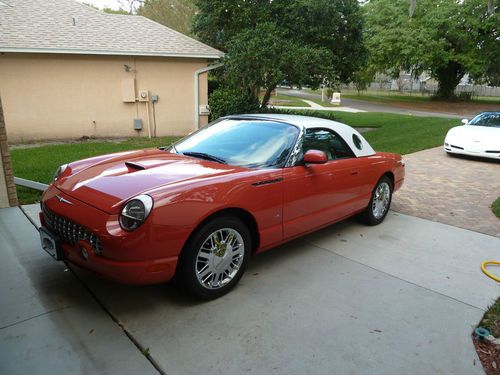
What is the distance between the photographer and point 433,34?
1029 inches

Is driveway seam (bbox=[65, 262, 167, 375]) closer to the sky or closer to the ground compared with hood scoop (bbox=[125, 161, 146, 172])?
closer to the ground

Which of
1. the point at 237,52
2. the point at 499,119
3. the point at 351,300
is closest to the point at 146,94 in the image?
the point at 237,52

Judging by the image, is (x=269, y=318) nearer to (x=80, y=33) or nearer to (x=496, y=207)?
(x=496, y=207)

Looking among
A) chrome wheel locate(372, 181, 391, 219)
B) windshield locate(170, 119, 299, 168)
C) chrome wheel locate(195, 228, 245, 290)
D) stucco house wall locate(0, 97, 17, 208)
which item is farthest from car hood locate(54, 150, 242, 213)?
chrome wheel locate(372, 181, 391, 219)

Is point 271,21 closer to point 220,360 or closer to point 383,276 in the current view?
point 383,276

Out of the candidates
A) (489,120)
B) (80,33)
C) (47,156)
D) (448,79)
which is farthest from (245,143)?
(448,79)

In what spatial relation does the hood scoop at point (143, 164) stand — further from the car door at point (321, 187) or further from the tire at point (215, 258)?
the car door at point (321, 187)

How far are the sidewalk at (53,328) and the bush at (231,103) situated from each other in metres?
11.3

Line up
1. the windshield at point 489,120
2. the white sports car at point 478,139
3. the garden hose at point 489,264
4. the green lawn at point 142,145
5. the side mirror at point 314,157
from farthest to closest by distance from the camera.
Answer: the windshield at point 489,120 → the white sports car at point 478,139 → the green lawn at point 142,145 → the garden hose at point 489,264 → the side mirror at point 314,157

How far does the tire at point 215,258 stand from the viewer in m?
2.94

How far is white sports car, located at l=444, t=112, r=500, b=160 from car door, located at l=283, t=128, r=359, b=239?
6.70m

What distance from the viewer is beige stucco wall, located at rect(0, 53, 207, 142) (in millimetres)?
Answer: 11664

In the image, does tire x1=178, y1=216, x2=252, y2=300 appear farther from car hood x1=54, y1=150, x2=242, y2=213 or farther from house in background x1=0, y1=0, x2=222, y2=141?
house in background x1=0, y1=0, x2=222, y2=141

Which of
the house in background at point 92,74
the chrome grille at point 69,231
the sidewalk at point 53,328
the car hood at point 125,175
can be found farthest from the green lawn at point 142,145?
the chrome grille at point 69,231
